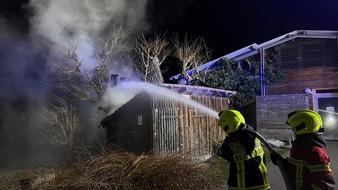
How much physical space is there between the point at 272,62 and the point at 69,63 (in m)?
11.9

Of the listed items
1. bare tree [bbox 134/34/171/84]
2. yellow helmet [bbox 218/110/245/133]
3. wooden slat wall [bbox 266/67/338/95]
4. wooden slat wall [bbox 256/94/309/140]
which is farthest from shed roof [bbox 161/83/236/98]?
wooden slat wall [bbox 266/67/338/95]

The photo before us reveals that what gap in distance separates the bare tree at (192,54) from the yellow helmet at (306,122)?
1468cm

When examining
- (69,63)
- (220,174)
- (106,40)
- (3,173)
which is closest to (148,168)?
(220,174)

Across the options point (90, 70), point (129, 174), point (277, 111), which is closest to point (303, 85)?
point (277, 111)

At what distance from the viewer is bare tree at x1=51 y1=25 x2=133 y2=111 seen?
532 inches

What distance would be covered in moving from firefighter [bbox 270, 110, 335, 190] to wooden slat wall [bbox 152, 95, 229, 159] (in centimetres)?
572

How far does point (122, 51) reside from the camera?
1617 cm

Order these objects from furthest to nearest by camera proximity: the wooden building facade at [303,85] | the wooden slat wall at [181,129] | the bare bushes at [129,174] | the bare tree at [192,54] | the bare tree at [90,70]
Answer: the bare tree at [192,54] → the wooden building facade at [303,85] → the bare tree at [90,70] → the wooden slat wall at [181,129] → the bare bushes at [129,174]

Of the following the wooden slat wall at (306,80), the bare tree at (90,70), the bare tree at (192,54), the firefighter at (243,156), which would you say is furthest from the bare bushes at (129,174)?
the wooden slat wall at (306,80)

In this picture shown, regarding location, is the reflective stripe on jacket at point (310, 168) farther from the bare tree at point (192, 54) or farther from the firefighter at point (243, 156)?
the bare tree at point (192, 54)

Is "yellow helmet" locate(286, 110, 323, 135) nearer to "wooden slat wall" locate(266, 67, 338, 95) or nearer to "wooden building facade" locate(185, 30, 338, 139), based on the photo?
"wooden building facade" locate(185, 30, 338, 139)

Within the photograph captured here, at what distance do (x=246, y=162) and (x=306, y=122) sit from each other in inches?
32.7

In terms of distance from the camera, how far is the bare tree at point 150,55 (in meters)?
16.5

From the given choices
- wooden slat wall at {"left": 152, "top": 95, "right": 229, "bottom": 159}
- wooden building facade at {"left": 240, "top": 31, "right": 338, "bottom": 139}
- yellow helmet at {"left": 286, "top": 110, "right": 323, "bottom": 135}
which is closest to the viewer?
yellow helmet at {"left": 286, "top": 110, "right": 323, "bottom": 135}
